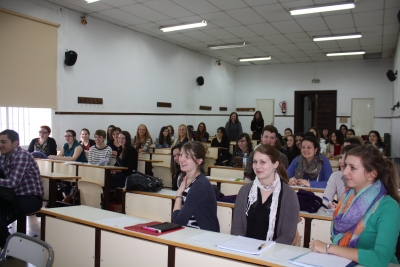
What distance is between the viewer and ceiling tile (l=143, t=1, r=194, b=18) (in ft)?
21.3

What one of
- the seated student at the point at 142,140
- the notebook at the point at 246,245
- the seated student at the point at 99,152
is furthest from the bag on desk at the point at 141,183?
the seated student at the point at 142,140

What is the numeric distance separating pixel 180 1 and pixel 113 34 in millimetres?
2338

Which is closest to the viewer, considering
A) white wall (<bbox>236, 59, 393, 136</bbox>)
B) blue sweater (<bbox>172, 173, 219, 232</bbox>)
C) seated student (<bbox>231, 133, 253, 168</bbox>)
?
blue sweater (<bbox>172, 173, 219, 232</bbox>)

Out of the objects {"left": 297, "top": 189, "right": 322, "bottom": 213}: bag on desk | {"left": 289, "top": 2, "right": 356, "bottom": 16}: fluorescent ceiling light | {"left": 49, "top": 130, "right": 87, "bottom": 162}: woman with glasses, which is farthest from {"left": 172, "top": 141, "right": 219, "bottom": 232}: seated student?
{"left": 289, "top": 2, "right": 356, "bottom": 16}: fluorescent ceiling light

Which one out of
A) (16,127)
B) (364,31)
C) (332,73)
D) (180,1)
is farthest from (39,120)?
(332,73)

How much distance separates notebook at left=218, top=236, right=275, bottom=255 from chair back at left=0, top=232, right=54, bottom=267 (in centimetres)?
91

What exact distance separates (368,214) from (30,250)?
1825 mm

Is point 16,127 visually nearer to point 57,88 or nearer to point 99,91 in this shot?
point 57,88

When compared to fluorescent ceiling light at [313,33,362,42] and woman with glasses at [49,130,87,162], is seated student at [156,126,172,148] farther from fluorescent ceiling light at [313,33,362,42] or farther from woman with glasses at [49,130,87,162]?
fluorescent ceiling light at [313,33,362,42]

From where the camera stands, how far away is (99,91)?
25.2 ft

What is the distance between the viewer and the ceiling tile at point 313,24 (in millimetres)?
7453

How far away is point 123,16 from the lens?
24.2 feet

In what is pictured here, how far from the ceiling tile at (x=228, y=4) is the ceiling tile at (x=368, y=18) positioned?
7.98 feet

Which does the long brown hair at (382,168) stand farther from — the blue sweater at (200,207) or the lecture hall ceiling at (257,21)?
the lecture hall ceiling at (257,21)
